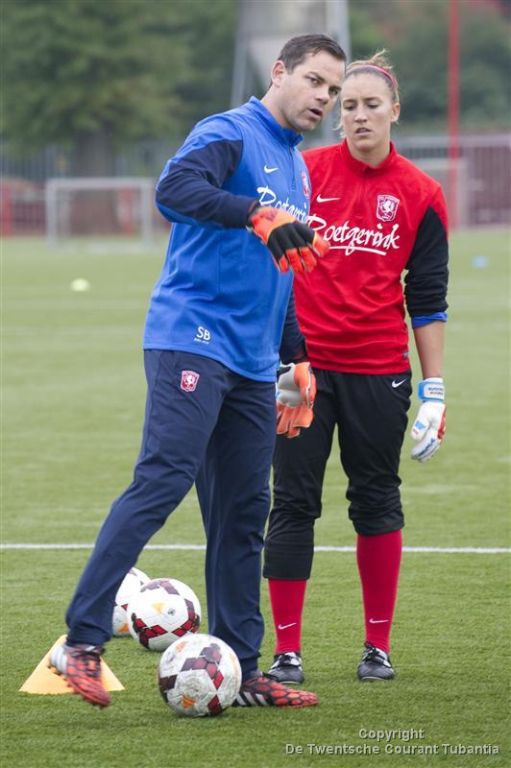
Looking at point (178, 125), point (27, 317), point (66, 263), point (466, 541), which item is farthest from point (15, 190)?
point (466, 541)

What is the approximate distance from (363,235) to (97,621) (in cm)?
170

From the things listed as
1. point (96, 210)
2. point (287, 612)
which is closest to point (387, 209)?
point (287, 612)

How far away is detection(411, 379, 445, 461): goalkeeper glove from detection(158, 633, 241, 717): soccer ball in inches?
40.0

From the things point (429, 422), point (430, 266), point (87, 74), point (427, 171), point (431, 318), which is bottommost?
point (429, 422)

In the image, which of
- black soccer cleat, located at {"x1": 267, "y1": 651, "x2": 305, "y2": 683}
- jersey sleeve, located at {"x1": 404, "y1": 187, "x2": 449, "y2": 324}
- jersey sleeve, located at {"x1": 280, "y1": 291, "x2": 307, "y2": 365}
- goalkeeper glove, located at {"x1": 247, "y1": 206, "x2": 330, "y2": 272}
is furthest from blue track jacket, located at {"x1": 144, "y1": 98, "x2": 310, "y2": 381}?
black soccer cleat, located at {"x1": 267, "y1": 651, "x2": 305, "y2": 683}

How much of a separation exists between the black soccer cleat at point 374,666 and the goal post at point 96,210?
37983 mm

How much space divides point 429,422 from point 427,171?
42158 mm

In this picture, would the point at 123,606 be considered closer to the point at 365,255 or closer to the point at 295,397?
the point at 295,397

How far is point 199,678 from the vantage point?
5.03 meters

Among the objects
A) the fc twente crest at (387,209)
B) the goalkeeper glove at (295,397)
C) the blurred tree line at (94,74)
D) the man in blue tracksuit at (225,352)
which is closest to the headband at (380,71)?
the fc twente crest at (387,209)

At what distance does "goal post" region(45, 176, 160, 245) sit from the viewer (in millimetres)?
44344

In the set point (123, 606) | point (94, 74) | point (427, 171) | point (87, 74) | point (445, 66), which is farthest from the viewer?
point (445, 66)

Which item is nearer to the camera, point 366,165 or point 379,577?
point 366,165

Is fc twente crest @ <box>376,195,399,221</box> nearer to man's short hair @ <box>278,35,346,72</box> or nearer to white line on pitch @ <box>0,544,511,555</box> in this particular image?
man's short hair @ <box>278,35,346,72</box>
